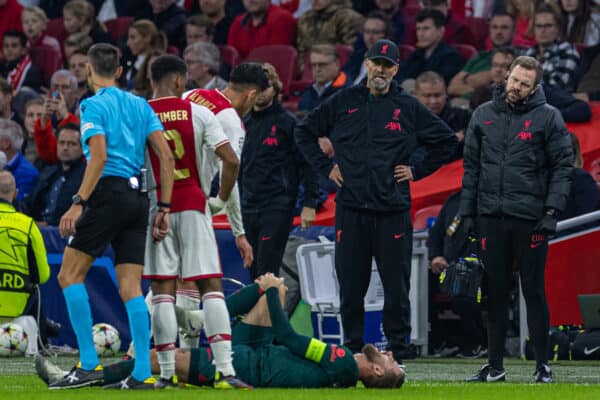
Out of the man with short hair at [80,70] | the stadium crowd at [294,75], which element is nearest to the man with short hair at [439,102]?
the stadium crowd at [294,75]

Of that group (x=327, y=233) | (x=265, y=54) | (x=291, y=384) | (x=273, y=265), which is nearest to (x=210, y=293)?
(x=291, y=384)

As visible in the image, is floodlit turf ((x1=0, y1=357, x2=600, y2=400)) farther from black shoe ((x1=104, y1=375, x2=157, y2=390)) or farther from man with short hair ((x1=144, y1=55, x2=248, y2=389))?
man with short hair ((x1=144, y1=55, x2=248, y2=389))

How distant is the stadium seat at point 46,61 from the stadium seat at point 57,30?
1187 millimetres

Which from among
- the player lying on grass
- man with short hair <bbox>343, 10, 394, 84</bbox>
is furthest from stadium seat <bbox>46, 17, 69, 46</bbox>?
the player lying on grass

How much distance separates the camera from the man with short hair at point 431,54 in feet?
52.3

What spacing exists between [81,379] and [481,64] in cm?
843

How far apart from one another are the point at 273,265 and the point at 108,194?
11.6 ft

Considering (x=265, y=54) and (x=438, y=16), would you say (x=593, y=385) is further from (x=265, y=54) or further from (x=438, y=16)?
(x=265, y=54)

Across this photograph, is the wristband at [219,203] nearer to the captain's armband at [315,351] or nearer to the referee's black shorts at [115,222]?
the referee's black shorts at [115,222]

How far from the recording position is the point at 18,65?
1917 cm

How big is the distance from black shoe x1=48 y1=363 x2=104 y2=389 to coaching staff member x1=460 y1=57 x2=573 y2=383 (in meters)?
2.61

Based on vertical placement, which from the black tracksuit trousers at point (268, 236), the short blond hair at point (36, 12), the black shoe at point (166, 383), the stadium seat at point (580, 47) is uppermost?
the short blond hair at point (36, 12)

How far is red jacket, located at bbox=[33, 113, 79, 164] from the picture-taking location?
16109 millimetres

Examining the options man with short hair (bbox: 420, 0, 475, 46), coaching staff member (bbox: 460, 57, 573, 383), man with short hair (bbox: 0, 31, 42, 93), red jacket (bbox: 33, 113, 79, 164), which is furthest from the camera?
man with short hair (bbox: 0, 31, 42, 93)
